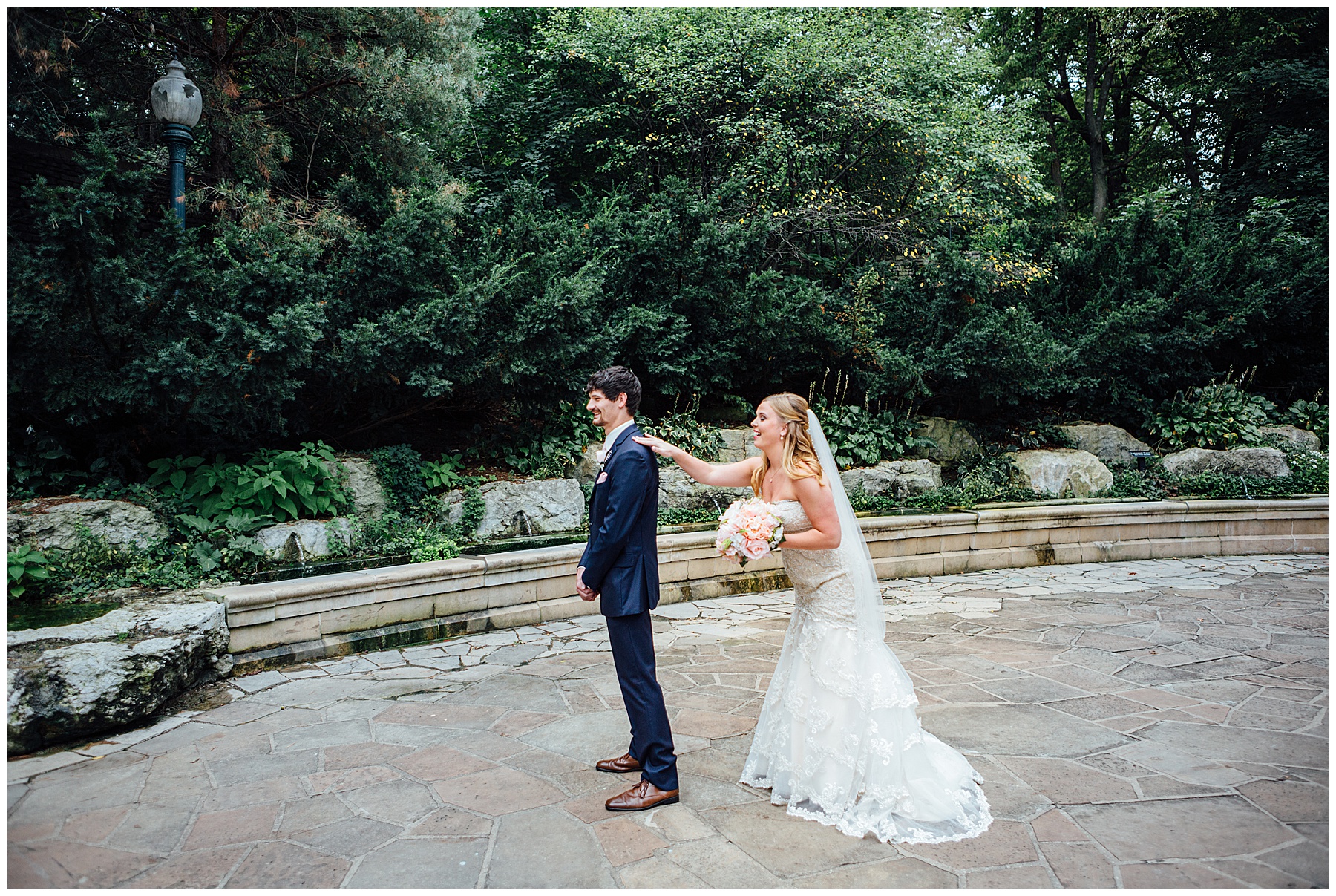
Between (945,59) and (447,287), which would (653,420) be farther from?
(945,59)

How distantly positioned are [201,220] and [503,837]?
7.77 m

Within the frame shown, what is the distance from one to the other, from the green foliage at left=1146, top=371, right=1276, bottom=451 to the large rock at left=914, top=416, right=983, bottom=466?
133 inches

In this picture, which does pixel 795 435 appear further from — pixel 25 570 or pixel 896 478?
pixel 896 478

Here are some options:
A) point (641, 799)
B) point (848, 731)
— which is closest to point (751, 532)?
point (848, 731)

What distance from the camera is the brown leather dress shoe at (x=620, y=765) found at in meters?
3.69

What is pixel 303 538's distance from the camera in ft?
22.0

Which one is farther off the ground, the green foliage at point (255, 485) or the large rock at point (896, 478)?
the green foliage at point (255, 485)

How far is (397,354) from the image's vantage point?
24.5ft

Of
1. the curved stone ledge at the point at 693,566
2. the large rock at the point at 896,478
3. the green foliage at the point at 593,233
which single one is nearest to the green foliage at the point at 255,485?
the green foliage at the point at 593,233

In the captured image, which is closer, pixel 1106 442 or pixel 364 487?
pixel 364 487

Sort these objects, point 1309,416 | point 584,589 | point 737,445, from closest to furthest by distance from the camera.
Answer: point 584,589 → point 737,445 → point 1309,416

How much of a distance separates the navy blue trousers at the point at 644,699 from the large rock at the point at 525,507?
4.59m

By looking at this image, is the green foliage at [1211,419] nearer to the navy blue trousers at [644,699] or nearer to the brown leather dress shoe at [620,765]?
the brown leather dress shoe at [620,765]

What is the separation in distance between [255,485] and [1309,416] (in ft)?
51.7
